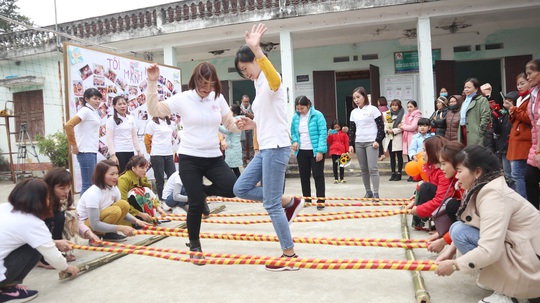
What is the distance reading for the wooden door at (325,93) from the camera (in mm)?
12781

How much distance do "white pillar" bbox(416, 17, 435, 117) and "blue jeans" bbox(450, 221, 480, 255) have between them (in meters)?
7.91

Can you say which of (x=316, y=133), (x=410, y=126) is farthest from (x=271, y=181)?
(x=410, y=126)

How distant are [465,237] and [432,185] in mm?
1477

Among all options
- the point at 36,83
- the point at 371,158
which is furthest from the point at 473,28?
the point at 36,83

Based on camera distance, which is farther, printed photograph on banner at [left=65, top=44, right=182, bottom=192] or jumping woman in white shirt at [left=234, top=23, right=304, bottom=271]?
printed photograph on banner at [left=65, top=44, right=182, bottom=192]

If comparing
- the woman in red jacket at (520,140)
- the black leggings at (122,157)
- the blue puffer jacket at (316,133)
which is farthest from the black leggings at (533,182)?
the black leggings at (122,157)

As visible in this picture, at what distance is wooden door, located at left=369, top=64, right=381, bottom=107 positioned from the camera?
1172cm

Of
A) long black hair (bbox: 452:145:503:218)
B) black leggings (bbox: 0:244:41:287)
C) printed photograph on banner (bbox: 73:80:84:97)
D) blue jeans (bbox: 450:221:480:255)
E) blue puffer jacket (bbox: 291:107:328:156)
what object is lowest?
black leggings (bbox: 0:244:41:287)

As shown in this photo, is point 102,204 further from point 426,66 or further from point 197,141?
point 426,66

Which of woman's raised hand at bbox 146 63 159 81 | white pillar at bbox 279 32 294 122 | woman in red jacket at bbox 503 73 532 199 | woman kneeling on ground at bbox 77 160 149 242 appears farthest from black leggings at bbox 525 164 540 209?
white pillar at bbox 279 32 294 122

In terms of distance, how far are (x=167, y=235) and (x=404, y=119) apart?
635 centimetres

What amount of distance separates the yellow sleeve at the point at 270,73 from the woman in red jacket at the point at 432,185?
4.66ft

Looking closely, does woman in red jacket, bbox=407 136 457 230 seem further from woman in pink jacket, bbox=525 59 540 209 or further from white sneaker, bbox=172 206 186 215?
white sneaker, bbox=172 206 186 215

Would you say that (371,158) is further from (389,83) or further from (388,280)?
(389,83)
